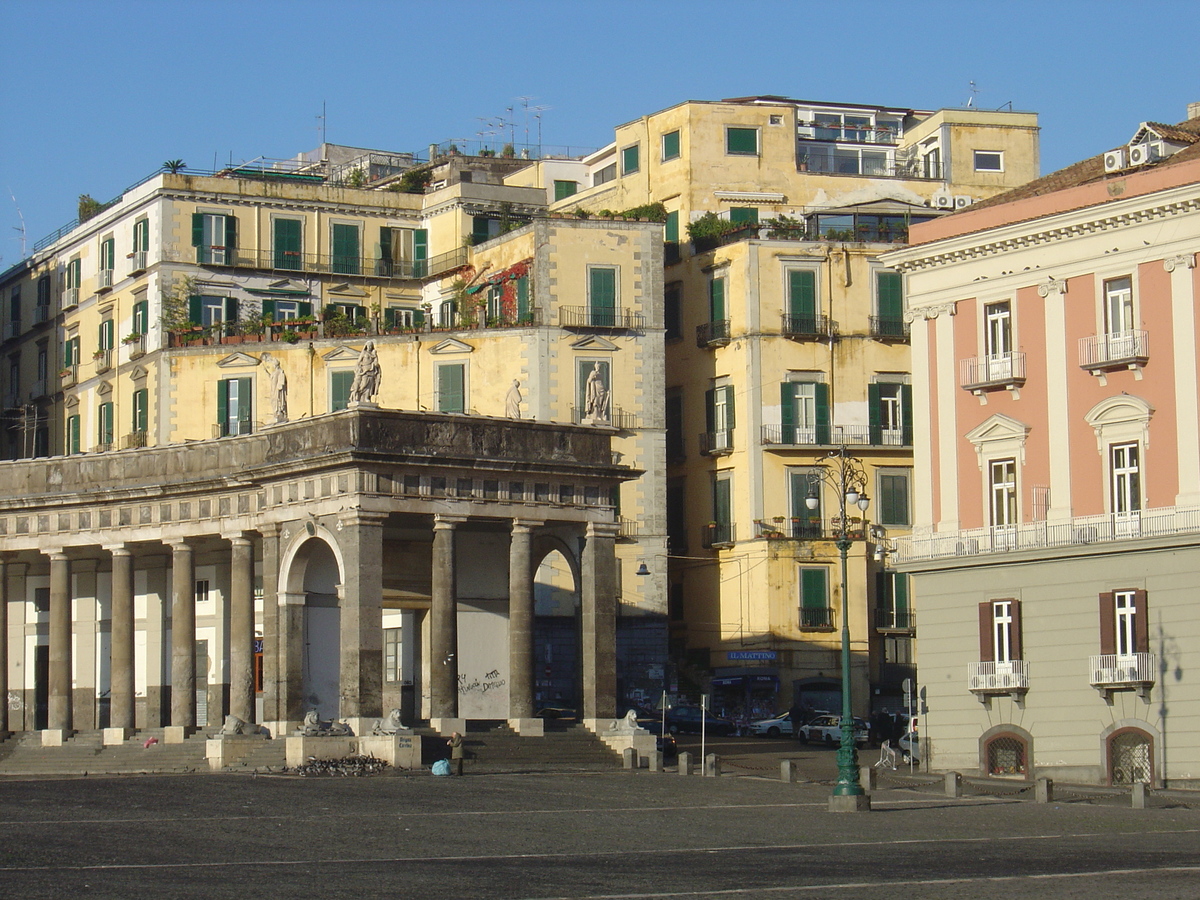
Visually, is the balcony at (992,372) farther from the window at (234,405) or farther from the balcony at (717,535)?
the window at (234,405)

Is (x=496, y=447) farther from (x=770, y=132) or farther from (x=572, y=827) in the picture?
(x=770, y=132)

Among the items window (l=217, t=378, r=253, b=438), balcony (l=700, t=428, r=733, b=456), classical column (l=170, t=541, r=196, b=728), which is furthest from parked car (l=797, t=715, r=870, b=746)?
window (l=217, t=378, r=253, b=438)

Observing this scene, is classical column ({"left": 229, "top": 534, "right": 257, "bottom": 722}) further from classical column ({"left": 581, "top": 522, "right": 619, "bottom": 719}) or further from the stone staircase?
classical column ({"left": 581, "top": 522, "right": 619, "bottom": 719})

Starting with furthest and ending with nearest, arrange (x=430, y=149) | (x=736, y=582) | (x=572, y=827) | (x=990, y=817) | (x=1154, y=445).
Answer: (x=430, y=149), (x=736, y=582), (x=1154, y=445), (x=990, y=817), (x=572, y=827)

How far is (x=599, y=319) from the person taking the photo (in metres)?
77.6

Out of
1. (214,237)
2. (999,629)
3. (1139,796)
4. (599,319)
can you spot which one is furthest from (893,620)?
(1139,796)

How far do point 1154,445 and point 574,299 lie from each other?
109ft

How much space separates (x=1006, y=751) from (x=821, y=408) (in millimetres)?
27817

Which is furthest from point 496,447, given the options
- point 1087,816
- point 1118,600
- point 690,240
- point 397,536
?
point 690,240

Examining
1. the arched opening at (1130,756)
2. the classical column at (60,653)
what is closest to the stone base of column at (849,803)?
the arched opening at (1130,756)

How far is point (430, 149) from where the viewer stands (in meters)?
104

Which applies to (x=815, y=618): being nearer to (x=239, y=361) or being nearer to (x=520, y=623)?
(x=520, y=623)

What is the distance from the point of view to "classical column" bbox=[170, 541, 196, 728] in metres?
59.0

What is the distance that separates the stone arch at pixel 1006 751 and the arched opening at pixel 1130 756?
2.53 m
